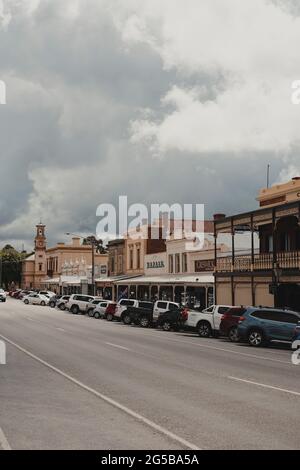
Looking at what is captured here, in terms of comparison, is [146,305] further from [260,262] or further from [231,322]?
[231,322]

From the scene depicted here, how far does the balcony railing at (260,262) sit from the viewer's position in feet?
111

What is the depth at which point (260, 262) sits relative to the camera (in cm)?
3716

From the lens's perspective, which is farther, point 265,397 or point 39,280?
point 39,280

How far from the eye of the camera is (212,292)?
45.7 metres

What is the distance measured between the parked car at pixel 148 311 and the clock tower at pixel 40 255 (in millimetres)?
90018

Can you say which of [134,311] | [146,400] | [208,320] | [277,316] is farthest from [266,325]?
[134,311]

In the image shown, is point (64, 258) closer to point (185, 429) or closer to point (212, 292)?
point (212, 292)

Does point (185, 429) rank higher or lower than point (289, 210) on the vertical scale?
lower

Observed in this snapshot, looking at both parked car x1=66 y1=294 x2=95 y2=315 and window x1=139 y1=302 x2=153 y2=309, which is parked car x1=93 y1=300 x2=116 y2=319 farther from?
window x1=139 y1=302 x2=153 y2=309

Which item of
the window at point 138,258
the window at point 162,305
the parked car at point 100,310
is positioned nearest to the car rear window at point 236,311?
the window at point 162,305

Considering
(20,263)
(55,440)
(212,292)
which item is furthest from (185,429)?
(20,263)

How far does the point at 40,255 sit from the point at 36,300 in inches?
2229

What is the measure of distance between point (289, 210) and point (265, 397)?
23.0 m
